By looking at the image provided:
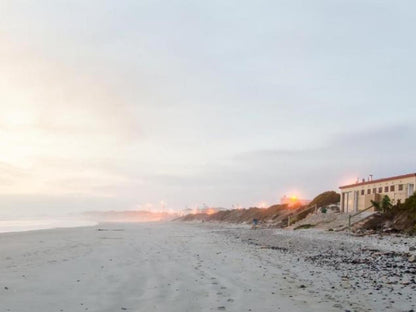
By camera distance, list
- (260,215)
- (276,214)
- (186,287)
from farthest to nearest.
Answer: (260,215)
(276,214)
(186,287)

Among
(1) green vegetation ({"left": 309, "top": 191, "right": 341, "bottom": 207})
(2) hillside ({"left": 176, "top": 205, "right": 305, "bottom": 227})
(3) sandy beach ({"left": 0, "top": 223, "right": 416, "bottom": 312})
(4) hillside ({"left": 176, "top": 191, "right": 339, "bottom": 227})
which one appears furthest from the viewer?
(2) hillside ({"left": 176, "top": 205, "right": 305, "bottom": 227})

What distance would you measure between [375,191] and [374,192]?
17 centimetres

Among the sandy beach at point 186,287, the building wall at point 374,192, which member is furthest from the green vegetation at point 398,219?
the sandy beach at point 186,287

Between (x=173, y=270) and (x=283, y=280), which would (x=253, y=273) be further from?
(x=173, y=270)

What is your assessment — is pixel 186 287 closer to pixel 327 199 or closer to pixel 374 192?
pixel 374 192

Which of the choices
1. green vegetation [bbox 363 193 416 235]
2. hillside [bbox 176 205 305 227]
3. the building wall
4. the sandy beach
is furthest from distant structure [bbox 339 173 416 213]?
the sandy beach

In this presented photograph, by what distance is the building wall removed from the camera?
3609 cm

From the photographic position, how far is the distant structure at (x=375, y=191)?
36037 millimetres

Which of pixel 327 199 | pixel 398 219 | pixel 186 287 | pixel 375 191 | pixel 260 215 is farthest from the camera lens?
pixel 260 215

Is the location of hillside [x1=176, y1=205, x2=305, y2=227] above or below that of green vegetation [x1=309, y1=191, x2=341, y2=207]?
below

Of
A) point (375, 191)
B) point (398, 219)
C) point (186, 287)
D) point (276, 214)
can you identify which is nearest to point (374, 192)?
point (375, 191)

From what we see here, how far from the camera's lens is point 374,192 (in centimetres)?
4159

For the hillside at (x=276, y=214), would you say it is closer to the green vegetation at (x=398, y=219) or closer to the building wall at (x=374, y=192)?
the building wall at (x=374, y=192)

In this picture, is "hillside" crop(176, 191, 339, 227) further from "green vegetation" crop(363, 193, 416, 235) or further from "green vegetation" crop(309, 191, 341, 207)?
"green vegetation" crop(363, 193, 416, 235)
